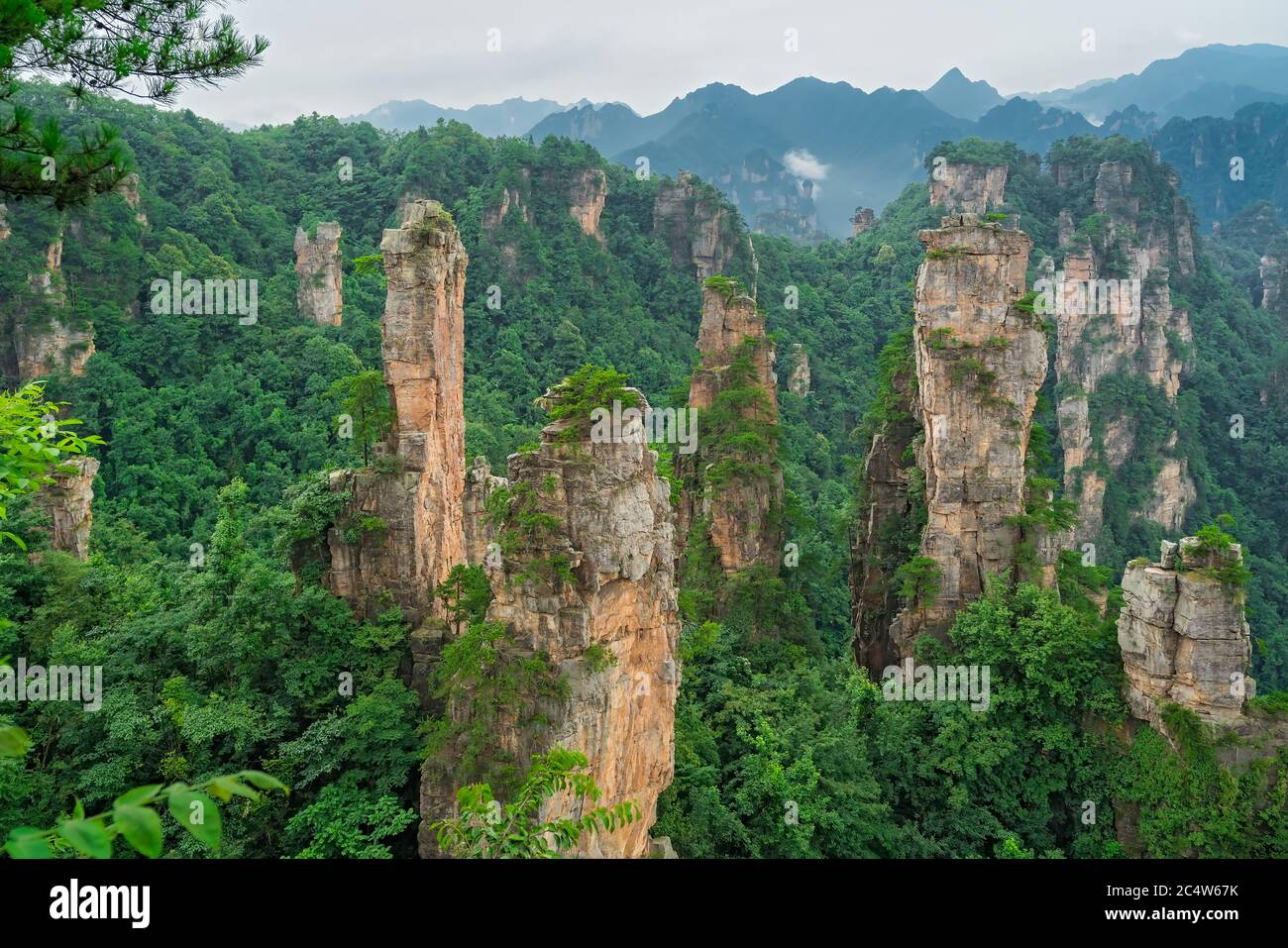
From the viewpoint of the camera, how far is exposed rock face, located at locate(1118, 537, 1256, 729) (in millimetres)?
16500

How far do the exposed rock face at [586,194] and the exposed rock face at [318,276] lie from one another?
74.4ft

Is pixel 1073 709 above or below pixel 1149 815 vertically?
above

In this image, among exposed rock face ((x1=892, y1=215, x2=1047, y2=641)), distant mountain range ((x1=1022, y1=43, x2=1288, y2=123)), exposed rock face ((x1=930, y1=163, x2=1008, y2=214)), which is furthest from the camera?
distant mountain range ((x1=1022, y1=43, x2=1288, y2=123))

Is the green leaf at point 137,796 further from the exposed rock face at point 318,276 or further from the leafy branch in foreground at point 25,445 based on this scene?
the exposed rock face at point 318,276

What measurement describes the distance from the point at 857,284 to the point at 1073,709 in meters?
59.5

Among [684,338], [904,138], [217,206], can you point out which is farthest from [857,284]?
[904,138]

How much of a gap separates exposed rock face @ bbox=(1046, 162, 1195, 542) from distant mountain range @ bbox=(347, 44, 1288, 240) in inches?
2968

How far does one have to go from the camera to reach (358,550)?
60.7 feet

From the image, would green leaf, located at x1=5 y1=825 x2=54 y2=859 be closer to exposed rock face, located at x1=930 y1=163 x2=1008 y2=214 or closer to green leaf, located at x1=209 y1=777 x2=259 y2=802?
green leaf, located at x1=209 y1=777 x2=259 y2=802

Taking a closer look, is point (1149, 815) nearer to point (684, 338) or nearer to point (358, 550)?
point (358, 550)

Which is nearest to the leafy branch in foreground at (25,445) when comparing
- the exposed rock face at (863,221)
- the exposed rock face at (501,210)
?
the exposed rock face at (501,210)

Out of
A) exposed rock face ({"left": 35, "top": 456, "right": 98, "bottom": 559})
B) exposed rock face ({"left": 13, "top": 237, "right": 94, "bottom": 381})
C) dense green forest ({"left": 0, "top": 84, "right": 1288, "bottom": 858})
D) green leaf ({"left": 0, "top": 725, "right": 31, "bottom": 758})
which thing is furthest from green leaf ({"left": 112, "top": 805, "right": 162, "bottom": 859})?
exposed rock face ({"left": 13, "top": 237, "right": 94, "bottom": 381})

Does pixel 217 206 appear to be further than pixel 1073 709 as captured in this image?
Yes

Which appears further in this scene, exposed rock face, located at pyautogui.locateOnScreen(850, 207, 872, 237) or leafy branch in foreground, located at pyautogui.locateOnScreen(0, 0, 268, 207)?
exposed rock face, located at pyautogui.locateOnScreen(850, 207, 872, 237)
